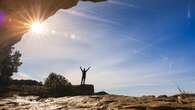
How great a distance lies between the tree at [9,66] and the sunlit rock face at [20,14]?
2118 centimetres

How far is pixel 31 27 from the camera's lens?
2859 centimetres

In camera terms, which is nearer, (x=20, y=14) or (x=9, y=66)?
(x=20, y=14)

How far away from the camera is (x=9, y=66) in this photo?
53.1m

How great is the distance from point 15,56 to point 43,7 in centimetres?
3381

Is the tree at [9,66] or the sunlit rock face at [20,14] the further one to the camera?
the tree at [9,66]

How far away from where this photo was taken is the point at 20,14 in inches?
950

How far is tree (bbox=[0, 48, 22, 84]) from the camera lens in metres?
49.1

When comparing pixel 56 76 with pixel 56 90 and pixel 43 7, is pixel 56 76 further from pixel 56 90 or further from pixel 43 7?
pixel 43 7

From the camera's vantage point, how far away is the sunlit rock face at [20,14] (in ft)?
72.8

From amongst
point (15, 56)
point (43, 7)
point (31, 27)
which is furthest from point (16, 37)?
point (15, 56)

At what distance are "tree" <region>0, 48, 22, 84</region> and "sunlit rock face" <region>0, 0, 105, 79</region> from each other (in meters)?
21.2

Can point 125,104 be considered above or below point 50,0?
below

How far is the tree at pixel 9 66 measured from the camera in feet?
161

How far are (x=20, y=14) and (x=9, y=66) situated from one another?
31389mm
